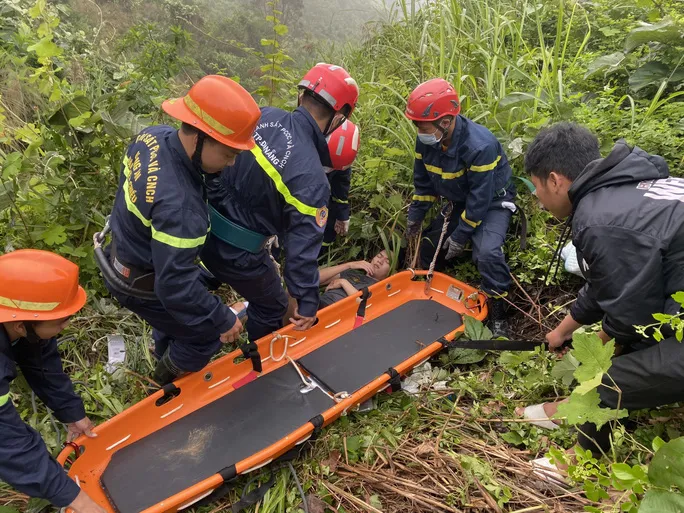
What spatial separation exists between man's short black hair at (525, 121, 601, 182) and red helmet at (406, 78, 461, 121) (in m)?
1.25

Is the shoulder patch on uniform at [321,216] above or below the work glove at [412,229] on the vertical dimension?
above

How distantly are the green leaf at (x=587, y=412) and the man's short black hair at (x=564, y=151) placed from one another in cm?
106

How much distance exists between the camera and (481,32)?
494 cm

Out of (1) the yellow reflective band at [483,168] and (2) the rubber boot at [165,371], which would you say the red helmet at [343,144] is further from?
(2) the rubber boot at [165,371]

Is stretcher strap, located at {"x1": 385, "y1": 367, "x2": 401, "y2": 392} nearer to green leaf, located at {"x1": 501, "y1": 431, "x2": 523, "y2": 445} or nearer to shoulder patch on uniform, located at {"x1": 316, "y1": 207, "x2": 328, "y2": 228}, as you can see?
green leaf, located at {"x1": 501, "y1": 431, "x2": 523, "y2": 445}

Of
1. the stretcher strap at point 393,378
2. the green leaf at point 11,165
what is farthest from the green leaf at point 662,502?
the green leaf at point 11,165

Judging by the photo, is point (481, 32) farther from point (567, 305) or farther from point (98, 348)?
point (98, 348)

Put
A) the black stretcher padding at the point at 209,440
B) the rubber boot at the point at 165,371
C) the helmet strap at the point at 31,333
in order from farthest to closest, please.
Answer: the rubber boot at the point at 165,371, the black stretcher padding at the point at 209,440, the helmet strap at the point at 31,333

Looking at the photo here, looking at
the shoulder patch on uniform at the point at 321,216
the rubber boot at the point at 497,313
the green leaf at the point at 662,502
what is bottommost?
the rubber boot at the point at 497,313

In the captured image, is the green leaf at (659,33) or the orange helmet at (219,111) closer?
the orange helmet at (219,111)

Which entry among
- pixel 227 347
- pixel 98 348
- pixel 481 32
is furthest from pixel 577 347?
pixel 481 32

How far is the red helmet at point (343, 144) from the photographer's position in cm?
345

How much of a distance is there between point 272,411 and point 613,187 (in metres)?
2.29

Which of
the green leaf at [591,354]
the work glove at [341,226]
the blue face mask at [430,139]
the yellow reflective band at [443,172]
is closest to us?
the green leaf at [591,354]
